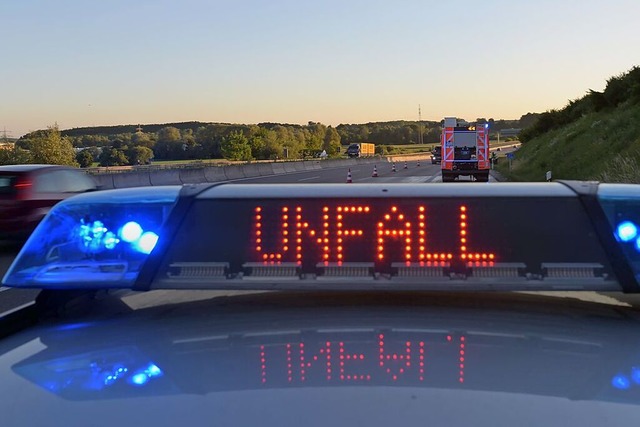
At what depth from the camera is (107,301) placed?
345 centimetres

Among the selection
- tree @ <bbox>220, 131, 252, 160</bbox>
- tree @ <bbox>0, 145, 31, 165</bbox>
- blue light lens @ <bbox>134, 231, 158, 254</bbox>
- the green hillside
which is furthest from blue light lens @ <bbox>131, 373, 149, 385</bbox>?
tree @ <bbox>220, 131, 252, 160</bbox>

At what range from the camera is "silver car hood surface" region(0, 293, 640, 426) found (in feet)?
6.20

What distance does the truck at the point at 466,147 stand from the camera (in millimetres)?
30797

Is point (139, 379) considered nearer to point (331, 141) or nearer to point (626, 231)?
point (626, 231)

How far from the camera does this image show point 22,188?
13.1 meters

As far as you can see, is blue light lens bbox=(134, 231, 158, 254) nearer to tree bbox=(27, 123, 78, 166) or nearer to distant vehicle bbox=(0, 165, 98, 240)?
distant vehicle bbox=(0, 165, 98, 240)

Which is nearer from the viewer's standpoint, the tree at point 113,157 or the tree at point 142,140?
the tree at point 113,157

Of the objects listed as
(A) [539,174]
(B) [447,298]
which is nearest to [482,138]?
(A) [539,174]

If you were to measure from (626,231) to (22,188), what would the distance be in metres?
12.3

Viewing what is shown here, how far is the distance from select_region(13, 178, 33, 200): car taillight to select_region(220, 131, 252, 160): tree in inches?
4396

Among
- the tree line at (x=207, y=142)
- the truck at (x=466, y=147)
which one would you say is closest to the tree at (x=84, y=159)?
the tree line at (x=207, y=142)

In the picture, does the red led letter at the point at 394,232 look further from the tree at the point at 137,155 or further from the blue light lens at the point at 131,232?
the tree at the point at 137,155

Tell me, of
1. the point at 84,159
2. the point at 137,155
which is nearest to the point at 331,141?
the point at 137,155

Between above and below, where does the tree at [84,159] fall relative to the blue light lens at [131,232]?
below
